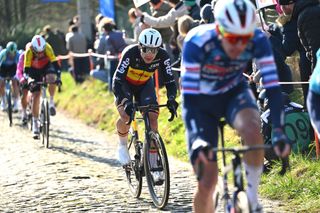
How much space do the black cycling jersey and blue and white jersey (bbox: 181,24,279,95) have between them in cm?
294

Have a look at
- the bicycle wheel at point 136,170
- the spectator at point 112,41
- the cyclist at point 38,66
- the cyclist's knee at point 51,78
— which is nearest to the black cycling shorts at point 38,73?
the cyclist at point 38,66

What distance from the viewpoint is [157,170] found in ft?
30.7

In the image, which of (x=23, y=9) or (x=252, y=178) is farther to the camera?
(x=23, y=9)

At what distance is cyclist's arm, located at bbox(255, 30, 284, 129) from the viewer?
6.24 metres

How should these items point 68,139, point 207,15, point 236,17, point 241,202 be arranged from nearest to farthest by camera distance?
point 236,17 → point 241,202 → point 207,15 → point 68,139

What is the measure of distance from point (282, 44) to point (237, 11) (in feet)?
14.2

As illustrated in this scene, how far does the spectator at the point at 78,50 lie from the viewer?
74.4ft

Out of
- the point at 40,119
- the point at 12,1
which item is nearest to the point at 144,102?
the point at 40,119

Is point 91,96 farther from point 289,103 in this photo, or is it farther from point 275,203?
point 275,203

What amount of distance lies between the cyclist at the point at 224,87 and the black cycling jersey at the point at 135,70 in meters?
2.96

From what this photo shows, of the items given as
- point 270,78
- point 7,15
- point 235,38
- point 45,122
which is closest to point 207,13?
point 45,122

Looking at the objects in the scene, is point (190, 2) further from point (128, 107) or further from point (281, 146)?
point (281, 146)

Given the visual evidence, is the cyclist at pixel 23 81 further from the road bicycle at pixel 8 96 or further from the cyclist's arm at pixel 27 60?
the road bicycle at pixel 8 96

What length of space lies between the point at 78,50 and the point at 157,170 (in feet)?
45.5
